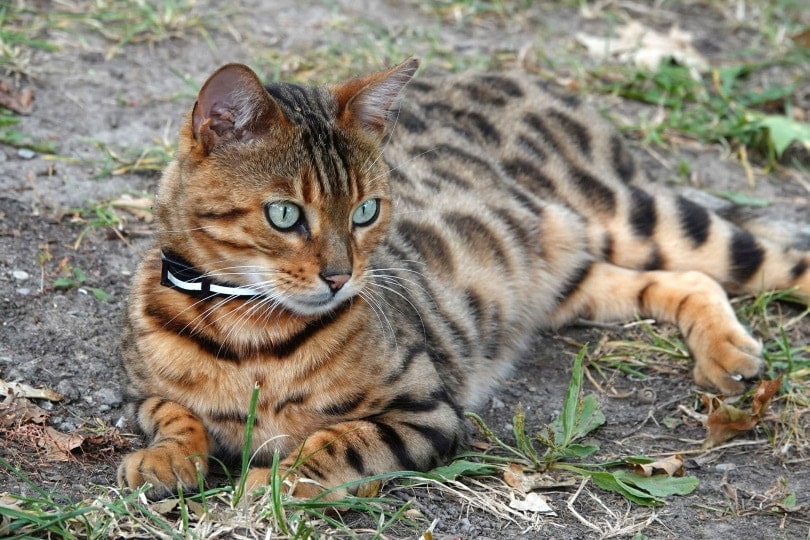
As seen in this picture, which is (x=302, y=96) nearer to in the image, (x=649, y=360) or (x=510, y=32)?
(x=649, y=360)

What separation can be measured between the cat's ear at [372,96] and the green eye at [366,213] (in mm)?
252

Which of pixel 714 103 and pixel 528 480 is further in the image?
pixel 714 103

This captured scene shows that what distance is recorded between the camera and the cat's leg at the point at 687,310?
405 cm

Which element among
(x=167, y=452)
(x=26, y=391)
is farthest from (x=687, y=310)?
(x=26, y=391)

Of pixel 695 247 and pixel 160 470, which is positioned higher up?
pixel 160 470

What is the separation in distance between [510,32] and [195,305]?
3.98 meters

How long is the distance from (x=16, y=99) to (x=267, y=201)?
2487 mm

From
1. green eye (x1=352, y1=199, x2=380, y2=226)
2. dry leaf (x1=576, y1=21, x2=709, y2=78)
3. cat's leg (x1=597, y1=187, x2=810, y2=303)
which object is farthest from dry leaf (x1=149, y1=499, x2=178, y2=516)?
dry leaf (x1=576, y1=21, x2=709, y2=78)

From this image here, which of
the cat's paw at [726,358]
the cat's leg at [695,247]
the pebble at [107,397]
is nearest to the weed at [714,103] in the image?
the cat's leg at [695,247]

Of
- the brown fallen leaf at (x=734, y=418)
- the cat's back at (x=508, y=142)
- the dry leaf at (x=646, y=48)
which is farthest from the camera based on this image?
the dry leaf at (x=646, y=48)

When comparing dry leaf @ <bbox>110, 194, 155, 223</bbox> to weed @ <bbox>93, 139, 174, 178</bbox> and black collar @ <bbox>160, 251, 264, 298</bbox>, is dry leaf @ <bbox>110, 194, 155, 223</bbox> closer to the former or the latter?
weed @ <bbox>93, 139, 174, 178</bbox>

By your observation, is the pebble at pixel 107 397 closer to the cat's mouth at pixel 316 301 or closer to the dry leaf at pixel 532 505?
the cat's mouth at pixel 316 301

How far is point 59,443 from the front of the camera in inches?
128

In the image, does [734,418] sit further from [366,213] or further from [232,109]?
[232,109]
